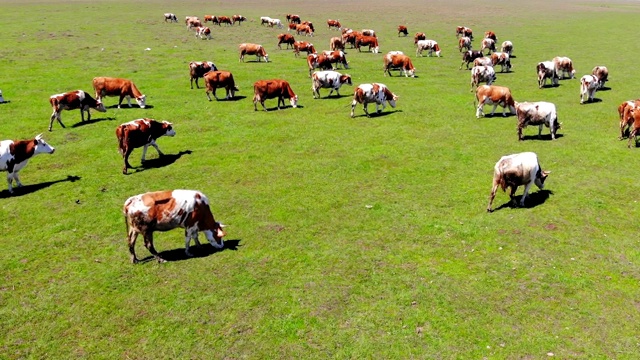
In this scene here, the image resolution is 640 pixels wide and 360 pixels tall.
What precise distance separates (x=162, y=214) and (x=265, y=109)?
50.8 feet

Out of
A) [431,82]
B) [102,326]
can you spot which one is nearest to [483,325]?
[102,326]

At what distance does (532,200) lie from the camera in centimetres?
1471

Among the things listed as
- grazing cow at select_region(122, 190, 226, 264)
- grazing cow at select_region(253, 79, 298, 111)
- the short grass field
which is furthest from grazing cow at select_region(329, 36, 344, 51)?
grazing cow at select_region(122, 190, 226, 264)

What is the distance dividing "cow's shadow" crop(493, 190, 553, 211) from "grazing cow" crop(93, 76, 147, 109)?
20.3 metres

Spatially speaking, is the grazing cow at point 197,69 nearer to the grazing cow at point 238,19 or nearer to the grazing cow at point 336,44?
the grazing cow at point 336,44

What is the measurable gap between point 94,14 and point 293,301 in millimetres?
75328

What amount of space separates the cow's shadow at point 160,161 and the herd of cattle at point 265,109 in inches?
11.0

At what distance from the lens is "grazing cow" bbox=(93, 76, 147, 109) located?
25609 mm

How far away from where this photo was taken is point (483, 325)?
931 cm

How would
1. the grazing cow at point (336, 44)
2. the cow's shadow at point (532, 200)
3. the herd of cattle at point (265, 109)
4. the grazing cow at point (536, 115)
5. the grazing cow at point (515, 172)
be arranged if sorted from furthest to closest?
the grazing cow at point (336, 44)
the grazing cow at point (536, 115)
the cow's shadow at point (532, 200)
the grazing cow at point (515, 172)
the herd of cattle at point (265, 109)

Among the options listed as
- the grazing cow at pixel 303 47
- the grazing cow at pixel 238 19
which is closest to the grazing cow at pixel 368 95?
the grazing cow at pixel 303 47

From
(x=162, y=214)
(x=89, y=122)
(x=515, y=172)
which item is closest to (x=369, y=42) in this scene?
(x=89, y=122)

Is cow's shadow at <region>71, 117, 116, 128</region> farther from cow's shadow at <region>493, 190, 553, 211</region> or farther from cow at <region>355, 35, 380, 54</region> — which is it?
cow at <region>355, 35, 380, 54</region>

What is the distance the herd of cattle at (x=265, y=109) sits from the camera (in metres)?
11.2
